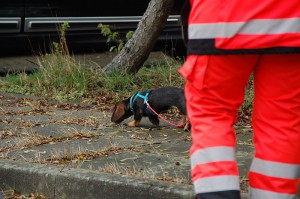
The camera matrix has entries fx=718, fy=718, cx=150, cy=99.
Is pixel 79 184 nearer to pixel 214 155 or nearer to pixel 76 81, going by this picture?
pixel 214 155

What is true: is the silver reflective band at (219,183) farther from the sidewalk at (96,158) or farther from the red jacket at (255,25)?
the sidewalk at (96,158)

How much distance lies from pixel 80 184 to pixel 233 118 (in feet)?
4.57

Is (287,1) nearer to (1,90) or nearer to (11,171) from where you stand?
(11,171)

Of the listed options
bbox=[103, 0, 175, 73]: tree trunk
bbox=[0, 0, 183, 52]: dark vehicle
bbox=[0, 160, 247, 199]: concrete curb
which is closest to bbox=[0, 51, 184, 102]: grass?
bbox=[103, 0, 175, 73]: tree trunk

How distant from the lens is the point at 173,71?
831 cm

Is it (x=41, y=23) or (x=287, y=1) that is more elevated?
(x=287, y=1)

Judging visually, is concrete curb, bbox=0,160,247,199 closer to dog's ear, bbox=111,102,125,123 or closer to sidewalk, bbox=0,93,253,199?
sidewalk, bbox=0,93,253,199

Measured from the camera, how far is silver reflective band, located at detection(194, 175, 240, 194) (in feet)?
8.54

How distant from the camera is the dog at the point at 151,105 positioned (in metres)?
5.81

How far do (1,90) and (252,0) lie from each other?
613 centimetres

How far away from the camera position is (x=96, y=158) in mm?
4434

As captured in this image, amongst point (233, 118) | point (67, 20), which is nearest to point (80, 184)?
point (233, 118)

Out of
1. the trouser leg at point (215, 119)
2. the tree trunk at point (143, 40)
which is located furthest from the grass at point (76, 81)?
the trouser leg at point (215, 119)

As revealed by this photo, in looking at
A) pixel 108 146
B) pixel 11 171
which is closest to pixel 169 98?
pixel 108 146
